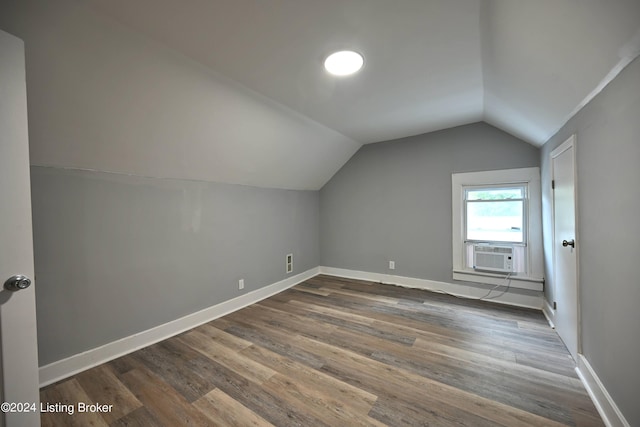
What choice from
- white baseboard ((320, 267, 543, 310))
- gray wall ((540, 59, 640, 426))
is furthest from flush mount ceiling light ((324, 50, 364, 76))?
white baseboard ((320, 267, 543, 310))

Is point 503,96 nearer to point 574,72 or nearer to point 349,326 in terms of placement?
point 574,72

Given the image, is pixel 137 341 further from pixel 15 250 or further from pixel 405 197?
pixel 405 197

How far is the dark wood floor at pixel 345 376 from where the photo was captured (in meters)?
1.52

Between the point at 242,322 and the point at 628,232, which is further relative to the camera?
the point at 242,322

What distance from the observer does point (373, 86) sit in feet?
7.29

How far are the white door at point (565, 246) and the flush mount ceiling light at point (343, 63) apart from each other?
1.77 metres

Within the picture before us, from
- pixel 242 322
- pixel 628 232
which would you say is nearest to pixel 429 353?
pixel 628 232

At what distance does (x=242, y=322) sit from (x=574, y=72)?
3.42m

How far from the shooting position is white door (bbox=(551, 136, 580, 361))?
6.43 ft

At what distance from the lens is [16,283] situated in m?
1.11

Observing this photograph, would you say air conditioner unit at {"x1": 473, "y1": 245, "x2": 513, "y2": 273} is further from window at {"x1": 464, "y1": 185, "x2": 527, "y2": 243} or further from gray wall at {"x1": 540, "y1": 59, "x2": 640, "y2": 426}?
gray wall at {"x1": 540, "y1": 59, "x2": 640, "y2": 426}

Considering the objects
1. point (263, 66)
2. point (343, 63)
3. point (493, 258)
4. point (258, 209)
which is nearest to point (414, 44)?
point (343, 63)

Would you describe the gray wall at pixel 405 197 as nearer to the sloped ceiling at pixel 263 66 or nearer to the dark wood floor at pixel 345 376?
the sloped ceiling at pixel 263 66

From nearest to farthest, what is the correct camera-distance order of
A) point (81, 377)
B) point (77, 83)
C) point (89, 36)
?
point (89, 36)
point (77, 83)
point (81, 377)
